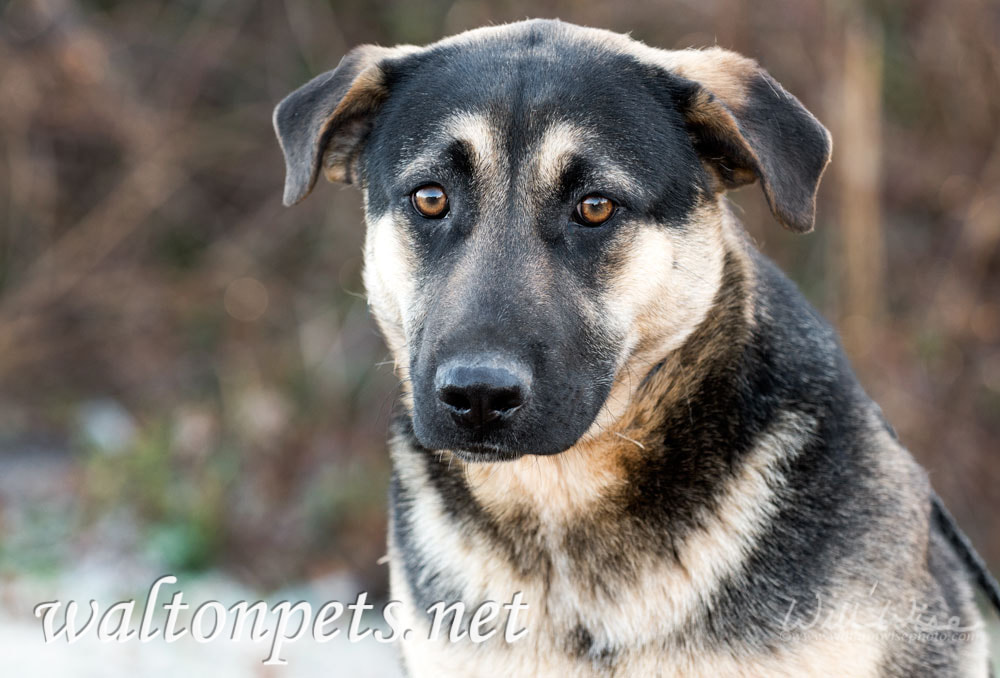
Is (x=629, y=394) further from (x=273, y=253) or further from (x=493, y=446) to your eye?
(x=273, y=253)

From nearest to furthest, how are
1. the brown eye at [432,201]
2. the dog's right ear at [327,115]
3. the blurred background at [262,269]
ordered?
the brown eye at [432,201], the dog's right ear at [327,115], the blurred background at [262,269]

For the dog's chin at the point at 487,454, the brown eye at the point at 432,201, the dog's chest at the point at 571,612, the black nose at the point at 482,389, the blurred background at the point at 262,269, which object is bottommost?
the blurred background at the point at 262,269

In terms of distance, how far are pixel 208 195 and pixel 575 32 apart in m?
6.44

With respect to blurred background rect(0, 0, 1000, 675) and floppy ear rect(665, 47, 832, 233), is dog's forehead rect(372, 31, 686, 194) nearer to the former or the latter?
floppy ear rect(665, 47, 832, 233)

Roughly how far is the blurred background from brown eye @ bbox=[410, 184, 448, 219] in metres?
2.29

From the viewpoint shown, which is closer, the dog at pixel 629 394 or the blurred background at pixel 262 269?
the dog at pixel 629 394

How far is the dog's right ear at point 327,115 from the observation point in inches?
136

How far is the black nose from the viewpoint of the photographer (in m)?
2.81

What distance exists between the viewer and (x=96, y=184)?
30.7 ft

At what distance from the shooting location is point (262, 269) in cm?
897

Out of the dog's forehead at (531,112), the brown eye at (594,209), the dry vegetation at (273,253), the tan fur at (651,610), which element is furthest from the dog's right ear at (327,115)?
the dry vegetation at (273,253)

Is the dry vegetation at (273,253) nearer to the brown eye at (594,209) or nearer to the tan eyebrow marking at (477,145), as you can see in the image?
the tan eyebrow marking at (477,145)

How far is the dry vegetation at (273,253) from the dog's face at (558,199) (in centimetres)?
223

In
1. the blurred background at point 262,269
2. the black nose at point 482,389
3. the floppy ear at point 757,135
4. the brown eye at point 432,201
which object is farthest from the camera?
the blurred background at point 262,269
